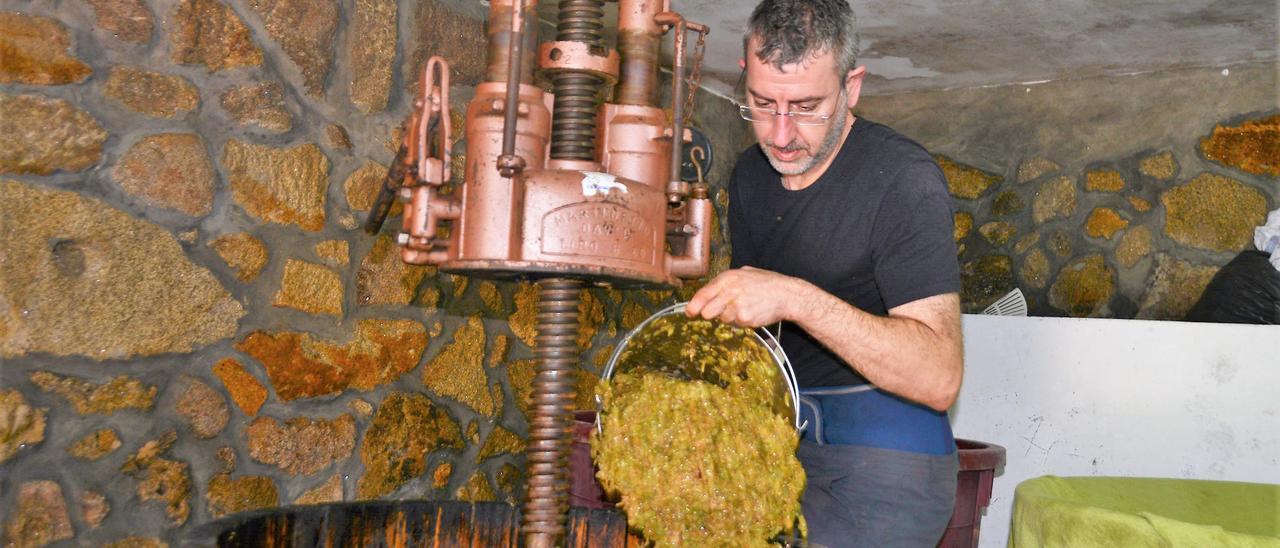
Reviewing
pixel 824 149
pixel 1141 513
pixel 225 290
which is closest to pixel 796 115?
pixel 824 149

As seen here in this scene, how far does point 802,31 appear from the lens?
1.79 meters

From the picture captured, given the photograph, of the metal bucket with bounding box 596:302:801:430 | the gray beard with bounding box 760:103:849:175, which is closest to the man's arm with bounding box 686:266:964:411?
the metal bucket with bounding box 596:302:801:430

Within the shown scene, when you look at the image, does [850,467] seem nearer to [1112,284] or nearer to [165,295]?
[165,295]

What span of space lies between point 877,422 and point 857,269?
0.29 metres

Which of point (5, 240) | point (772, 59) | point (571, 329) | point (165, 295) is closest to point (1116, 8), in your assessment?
point (772, 59)

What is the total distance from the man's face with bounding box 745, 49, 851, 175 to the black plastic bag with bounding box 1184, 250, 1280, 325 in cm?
180

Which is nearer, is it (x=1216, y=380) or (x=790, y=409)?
(x=790, y=409)

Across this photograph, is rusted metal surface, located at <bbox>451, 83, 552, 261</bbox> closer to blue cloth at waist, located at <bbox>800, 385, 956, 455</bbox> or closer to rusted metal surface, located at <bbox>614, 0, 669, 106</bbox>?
rusted metal surface, located at <bbox>614, 0, 669, 106</bbox>

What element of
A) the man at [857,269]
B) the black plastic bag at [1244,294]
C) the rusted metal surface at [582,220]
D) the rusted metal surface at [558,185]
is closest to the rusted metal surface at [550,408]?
the rusted metal surface at [558,185]

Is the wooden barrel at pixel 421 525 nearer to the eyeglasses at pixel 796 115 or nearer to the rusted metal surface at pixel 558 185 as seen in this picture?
the rusted metal surface at pixel 558 185

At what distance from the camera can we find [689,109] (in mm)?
1521

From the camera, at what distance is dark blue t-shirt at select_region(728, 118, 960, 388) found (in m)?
1.74

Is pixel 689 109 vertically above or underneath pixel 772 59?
underneath

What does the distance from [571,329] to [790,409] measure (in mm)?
418
